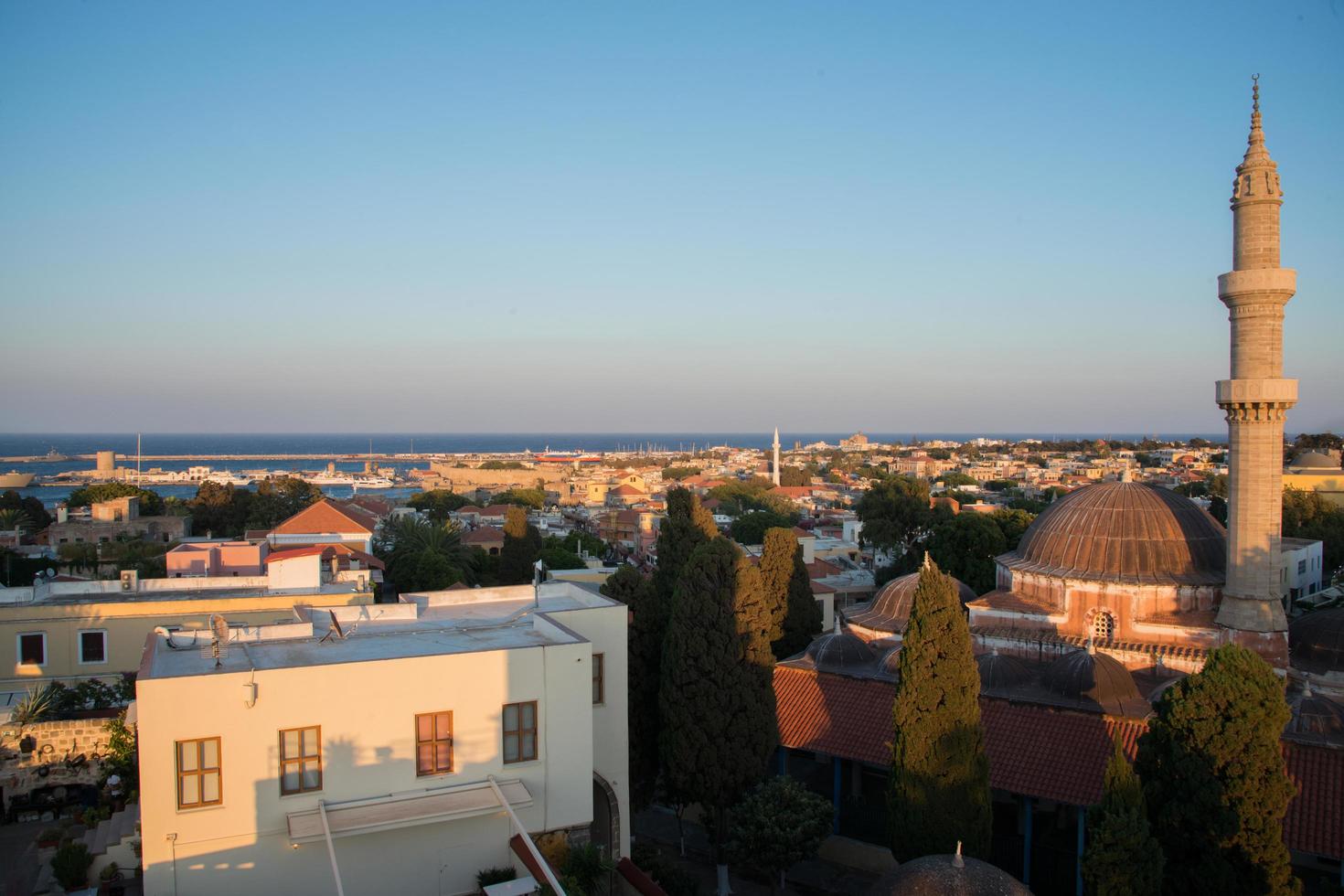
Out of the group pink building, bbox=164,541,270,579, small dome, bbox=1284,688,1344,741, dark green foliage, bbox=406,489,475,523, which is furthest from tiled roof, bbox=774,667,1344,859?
dark green foliage, bbox=406,489,475,523

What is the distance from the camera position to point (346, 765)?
35.3 ft

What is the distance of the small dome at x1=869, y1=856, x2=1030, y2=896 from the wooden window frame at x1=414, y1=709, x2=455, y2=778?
5.11 m

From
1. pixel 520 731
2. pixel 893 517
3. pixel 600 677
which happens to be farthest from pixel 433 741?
pixel 893 517

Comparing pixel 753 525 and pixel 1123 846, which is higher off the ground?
pixel 1123 846

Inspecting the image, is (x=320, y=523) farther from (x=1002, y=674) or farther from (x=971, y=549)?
(x=1002, y=674)

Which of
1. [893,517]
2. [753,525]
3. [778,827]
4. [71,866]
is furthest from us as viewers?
[753,525]

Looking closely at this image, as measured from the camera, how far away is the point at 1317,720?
14906 mm

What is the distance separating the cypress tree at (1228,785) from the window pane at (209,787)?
11.2 meters

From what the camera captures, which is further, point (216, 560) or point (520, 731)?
point (216, 560)

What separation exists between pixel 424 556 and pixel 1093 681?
23.1 m

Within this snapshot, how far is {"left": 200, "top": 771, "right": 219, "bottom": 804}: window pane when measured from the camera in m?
10.1

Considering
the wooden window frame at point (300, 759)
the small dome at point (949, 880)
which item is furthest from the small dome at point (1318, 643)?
the wooden window frame at point (300, 759)

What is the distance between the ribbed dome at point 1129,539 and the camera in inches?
803

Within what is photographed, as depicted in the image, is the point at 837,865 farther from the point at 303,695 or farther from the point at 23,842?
the point at 23,842
